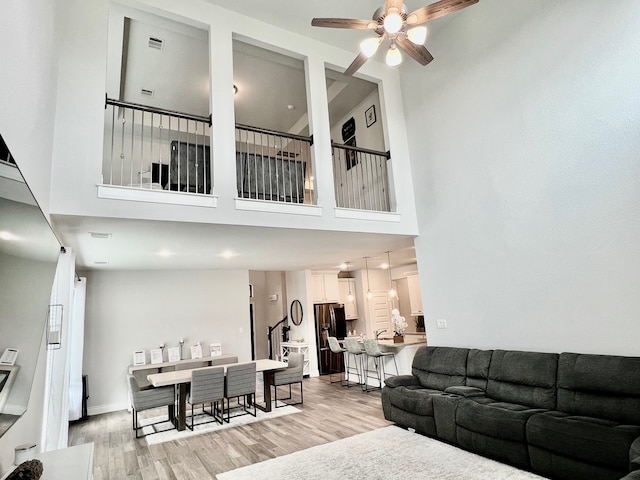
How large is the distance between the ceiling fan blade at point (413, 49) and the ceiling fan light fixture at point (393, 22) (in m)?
0.20

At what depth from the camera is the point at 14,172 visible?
139cm

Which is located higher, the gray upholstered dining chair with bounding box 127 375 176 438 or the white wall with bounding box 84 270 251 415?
the white wall with bounding box 84 270 251 415

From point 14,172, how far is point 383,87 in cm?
538

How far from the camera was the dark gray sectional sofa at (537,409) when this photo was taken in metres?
2.73

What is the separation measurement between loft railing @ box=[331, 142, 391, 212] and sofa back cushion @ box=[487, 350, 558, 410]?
2.95 m

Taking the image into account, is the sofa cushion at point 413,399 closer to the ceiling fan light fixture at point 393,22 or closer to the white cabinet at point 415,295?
→ the ceiling fan light fixture at point 393,22

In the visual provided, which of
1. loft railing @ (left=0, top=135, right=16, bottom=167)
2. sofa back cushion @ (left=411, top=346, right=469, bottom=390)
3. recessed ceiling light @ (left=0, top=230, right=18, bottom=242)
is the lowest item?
sofa back cushion @ (left=411, top=346, right=469, bottom=390)

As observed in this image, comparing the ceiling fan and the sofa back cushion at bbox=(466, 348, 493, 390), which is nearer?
the ceiling fan

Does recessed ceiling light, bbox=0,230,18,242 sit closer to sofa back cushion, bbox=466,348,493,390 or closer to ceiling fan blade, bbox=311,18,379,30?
ceiling fan blade, bbox=311,18,379,30

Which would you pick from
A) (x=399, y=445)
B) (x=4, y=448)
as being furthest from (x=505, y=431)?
(x=4, y=448)

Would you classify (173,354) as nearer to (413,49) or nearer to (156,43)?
(156,43)

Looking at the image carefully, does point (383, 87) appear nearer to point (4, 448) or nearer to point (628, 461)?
point (628, 461)

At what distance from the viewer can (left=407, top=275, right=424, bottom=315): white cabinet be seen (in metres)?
9.11

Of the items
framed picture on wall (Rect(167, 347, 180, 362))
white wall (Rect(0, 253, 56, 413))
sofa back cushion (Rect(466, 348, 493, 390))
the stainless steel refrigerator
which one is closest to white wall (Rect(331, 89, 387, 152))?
sofa back cushion (Rect(466, 348, 493, 390))
